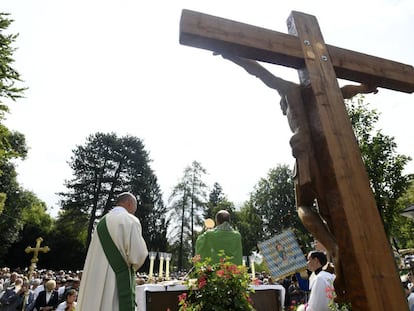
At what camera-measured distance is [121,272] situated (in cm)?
375

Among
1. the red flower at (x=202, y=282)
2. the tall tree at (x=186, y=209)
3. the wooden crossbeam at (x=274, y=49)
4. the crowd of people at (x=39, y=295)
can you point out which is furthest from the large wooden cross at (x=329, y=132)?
the tall tree at (x=186, y=209)

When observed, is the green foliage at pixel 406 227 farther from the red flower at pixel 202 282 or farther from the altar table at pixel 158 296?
the red flower at pixel 202 282

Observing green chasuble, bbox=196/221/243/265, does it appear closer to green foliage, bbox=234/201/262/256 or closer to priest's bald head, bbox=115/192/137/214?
priest's bald head, bbox=115/192/137/214

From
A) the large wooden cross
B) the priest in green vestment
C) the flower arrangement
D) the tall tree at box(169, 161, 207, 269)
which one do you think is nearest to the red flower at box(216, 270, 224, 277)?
the flower arrangement

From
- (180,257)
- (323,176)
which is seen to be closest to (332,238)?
(323,176)

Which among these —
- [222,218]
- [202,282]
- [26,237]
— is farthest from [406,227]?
[26,237]

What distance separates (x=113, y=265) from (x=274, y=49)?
2956mm

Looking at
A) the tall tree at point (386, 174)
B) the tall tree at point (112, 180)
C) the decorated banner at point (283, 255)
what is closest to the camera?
the decorated banner at point (283, 255)

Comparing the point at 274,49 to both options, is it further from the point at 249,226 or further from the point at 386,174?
the point at 249,226

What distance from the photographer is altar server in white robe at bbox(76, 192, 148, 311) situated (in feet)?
11.9

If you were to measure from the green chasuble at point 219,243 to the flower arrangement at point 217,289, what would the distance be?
0.71 meters

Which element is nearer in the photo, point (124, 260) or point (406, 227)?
point (124, 260)

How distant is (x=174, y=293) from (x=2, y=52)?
384 inches

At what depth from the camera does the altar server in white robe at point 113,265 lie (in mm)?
3629
